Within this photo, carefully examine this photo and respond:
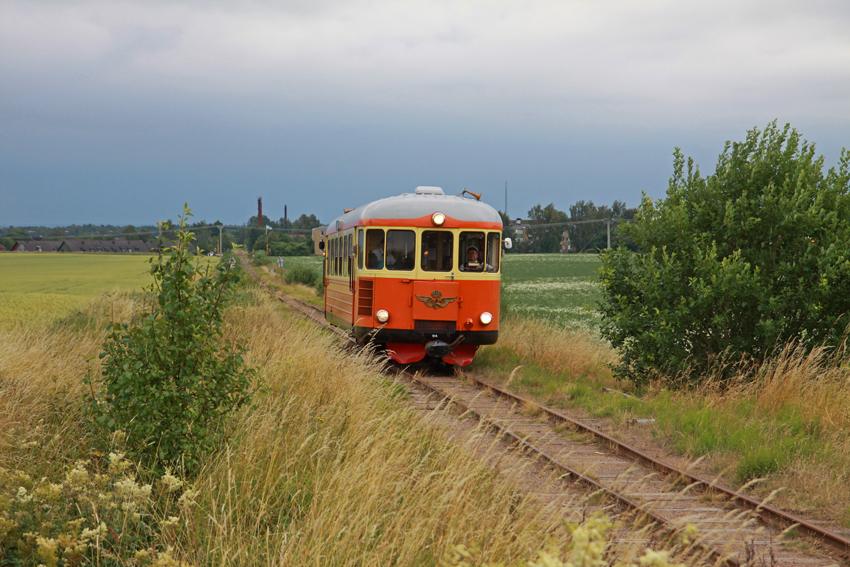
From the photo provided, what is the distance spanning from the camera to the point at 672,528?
16.0ft

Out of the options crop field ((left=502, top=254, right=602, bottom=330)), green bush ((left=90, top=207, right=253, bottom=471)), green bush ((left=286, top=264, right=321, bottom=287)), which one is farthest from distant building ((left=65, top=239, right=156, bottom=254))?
green bush ((left=90, top=207, right=253, bottom=471))

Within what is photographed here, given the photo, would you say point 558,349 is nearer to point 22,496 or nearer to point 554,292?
point 22,496

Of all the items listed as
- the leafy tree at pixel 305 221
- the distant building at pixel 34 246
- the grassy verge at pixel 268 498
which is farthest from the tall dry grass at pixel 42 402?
the leafy tree at pixel 305 221

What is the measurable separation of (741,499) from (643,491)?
31.2 inches

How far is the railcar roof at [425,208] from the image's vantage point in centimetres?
1266

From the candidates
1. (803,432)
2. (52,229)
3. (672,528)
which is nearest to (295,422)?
(672,528)

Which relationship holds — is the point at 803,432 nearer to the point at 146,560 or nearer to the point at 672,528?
the point at 672,528

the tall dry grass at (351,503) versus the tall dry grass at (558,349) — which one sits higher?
the tall dry grass at (351,503)

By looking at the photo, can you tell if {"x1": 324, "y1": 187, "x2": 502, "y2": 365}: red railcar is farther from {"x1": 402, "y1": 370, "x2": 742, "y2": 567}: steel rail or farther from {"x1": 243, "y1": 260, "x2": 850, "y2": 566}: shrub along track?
{"x1": 402, "y1": 370, "x2": 742, "y2": 567}: steel rail

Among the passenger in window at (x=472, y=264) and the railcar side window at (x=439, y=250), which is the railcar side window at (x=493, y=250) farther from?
the railcar side window at (x=439, y=250)

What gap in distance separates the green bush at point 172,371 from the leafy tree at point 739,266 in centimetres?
665

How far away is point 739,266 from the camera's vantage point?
9.19 meters

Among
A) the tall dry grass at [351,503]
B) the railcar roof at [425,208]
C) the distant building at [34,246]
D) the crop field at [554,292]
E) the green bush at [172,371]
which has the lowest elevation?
the crop field at [554,292]

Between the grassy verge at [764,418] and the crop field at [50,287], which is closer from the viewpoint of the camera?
the grassy verge at [764,418]
